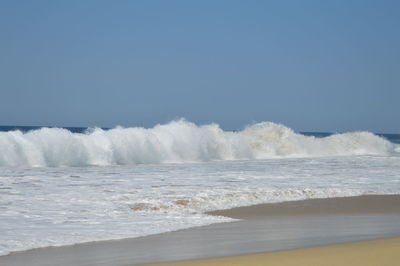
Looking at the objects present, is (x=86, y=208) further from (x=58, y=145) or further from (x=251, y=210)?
(x=58, y=145)

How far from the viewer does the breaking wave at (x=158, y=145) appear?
950 inches

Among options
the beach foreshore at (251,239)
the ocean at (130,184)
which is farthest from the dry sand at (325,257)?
the ocean at (130,184)

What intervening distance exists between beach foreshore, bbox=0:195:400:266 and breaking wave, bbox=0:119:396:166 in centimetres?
1349

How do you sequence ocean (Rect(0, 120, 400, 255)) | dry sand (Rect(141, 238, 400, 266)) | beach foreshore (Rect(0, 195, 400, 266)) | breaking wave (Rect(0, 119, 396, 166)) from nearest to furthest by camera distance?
1. dry sand (Rect(141, 238, 400, 266))
2. beach foreshore (Rect(0, 195, 400, 266))
3. ocean (Rect(0, 120, 400, 255))
4. breaking wave (Rect(0, 119, 396, 166))

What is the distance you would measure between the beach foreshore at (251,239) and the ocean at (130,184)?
0.43 metres

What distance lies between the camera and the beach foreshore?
281 inches

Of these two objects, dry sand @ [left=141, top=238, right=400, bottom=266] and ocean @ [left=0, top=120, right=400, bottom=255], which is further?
ocean @ [left=0, top=120, right=400, bottom=255]

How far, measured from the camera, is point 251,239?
27.7 feet

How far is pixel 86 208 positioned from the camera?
11.2 m

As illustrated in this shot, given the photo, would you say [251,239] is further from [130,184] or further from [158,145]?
[158,145]

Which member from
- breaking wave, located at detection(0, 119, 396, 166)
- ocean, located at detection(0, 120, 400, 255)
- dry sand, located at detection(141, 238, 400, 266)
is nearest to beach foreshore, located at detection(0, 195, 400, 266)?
dry sand, located at detection(141, 238, 400, 266)

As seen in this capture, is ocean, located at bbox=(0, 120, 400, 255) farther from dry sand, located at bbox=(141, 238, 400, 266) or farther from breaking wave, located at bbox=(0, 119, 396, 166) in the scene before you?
dry sand, located at bbox=(141, 238, 400, 266)

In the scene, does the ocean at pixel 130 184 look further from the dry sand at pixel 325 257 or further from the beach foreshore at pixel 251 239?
the dry sand at pixel 325 257

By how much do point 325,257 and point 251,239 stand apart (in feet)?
5.95
